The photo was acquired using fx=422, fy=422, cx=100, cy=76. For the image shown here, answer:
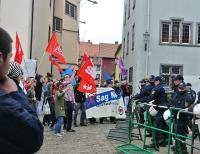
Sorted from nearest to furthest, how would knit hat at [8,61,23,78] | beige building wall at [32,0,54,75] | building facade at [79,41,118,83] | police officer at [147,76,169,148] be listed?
knit hat at [8,61,23,78], police officer at [147,76,169,148], beige building wall at [32,0,54,75], building facade at [79,41,118,83]

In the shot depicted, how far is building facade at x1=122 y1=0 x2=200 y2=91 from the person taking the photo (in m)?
28.2

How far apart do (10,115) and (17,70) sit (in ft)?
2.92

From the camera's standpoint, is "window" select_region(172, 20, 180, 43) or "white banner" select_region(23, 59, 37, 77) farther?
"window" select_region(172, 20, 180, 43)

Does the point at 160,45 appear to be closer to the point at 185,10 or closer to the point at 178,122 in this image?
the point at 185,10

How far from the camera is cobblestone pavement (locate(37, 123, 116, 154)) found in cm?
1005

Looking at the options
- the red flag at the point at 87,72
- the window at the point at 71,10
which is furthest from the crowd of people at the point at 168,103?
the window at the point at 71,10

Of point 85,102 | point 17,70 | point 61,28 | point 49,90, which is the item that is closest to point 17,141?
point 17,70

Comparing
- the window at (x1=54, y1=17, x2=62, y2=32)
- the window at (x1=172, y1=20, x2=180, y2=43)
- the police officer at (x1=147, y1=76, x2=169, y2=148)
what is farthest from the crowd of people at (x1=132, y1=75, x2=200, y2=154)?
the window at (x1=54, y1=17, x2=62, y2=32)

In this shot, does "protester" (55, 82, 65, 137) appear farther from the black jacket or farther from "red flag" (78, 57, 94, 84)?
the black jacket

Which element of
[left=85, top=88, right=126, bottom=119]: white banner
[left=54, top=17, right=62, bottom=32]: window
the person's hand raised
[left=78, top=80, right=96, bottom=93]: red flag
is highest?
[left=54, top=17, right=62, bottom=32]: window

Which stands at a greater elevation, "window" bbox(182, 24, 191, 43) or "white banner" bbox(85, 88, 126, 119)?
"window" bbox(182, 24, 191, 43)

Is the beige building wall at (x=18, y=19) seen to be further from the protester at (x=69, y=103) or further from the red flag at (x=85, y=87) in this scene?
the protester at (x=69, y=103)

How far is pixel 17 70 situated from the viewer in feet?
8.74

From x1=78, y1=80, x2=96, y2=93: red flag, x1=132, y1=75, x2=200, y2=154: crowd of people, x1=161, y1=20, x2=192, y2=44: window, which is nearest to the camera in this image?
x1=132, y1=75, x2=200, y2=154: crowd of people
